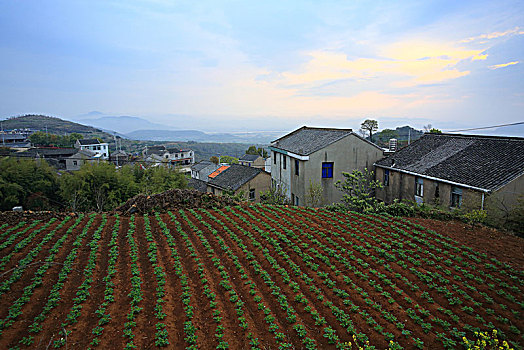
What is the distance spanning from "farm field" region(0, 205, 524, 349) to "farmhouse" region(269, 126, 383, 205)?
8.62m

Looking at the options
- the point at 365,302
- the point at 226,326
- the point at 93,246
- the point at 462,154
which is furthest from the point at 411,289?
the point at 462,154

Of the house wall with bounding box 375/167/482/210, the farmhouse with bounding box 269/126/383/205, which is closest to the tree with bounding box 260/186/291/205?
the farmhouse with bounding box 269/126/383/205

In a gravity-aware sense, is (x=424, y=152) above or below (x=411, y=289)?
above

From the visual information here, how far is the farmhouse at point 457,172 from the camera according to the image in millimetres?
11719

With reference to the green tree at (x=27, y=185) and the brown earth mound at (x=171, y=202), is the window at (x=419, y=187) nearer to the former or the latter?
the brown earth mound at (x=171, y=202)

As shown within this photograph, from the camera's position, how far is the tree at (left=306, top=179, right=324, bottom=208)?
641 inches

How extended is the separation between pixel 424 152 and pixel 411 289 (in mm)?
13297

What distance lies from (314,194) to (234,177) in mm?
13327

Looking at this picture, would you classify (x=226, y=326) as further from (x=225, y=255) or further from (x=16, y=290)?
(x=16, y=290)

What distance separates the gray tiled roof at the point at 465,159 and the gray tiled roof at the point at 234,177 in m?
11.8

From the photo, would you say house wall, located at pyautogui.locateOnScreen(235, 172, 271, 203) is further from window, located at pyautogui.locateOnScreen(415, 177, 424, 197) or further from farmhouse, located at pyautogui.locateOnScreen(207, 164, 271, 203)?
window, located at pyautogui.locateOnScreen(415, 177, 424, 197)

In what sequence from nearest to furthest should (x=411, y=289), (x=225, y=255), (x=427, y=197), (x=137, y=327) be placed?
(x=137, y=327) → (x=411, y=289) → (x=225, y=255) → (x=427, y=197)

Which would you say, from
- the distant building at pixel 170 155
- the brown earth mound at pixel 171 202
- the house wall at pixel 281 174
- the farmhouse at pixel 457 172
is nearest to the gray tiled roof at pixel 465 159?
the farmhouse at pixel 457 172

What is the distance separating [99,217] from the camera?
36.3 feet
